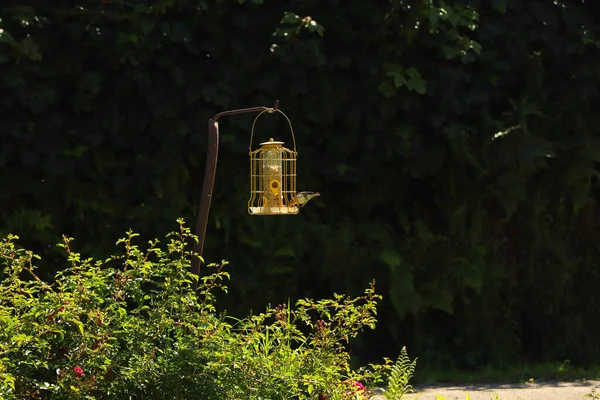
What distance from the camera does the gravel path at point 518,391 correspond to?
6531mm

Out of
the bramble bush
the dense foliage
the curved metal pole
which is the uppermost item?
the dense foliage

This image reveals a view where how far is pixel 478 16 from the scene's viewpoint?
7.73 metres

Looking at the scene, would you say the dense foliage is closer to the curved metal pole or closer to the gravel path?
the gravel path

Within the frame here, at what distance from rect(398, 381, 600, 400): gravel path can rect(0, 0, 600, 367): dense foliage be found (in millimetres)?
892

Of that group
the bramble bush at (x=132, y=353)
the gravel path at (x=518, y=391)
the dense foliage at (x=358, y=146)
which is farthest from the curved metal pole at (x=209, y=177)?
the dense foliage at (x=358, y=146)

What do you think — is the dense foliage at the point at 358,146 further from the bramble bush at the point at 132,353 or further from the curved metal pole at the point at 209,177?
the bramble bush at the point at 132,353

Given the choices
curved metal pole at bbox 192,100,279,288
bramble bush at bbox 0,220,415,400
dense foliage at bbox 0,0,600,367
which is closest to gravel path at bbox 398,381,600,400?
dense foliage at bbox 0,0,600,367

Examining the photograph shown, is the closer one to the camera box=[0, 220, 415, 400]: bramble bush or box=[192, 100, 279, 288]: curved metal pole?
box=[0, 220, 415, 400]: bramble bush

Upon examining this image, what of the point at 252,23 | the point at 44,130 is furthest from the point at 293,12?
the point at 44,130

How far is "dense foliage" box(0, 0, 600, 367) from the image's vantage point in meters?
7.15

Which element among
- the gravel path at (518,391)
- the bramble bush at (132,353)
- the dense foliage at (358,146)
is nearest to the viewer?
the bramble bush at (132,353)

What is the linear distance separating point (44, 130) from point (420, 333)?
3.28 m

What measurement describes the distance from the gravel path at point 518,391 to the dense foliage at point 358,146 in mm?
892

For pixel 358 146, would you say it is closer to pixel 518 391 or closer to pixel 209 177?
pixel 518 391
